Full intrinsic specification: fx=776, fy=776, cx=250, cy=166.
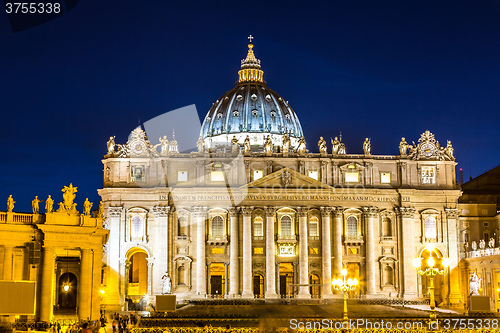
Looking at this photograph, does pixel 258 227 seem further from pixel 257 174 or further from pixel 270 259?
pixel 257 174

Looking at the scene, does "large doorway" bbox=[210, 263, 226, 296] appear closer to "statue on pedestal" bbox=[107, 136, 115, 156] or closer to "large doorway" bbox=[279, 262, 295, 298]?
"large doorway" bbox=[279, 262, 295, 298]

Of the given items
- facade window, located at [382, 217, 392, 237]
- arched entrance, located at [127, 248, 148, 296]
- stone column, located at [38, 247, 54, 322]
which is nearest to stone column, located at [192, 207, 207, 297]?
arched entrance, located at [127, 248, 148, 296]

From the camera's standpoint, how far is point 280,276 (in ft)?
308

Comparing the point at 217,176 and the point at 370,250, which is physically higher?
the point at 217,176

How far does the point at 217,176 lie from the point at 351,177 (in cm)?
1557

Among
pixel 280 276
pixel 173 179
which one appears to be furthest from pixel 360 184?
pixel 173 179

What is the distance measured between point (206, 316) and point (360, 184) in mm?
39022

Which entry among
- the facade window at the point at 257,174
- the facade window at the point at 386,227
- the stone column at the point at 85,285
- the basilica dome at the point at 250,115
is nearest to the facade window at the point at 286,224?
the facade window at the point at 257,174

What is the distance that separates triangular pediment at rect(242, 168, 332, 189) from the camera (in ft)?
288

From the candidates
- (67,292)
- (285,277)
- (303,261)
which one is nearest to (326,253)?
(303,261)

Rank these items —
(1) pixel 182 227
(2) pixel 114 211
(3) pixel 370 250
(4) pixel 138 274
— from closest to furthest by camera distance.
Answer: (2) pixel 114 211 → (3) pixel 370 250 → (1) pixel 182 227 → (4) pixel 138 274

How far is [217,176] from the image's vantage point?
89.2m

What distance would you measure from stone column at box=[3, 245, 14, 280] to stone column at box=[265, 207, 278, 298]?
4223cm

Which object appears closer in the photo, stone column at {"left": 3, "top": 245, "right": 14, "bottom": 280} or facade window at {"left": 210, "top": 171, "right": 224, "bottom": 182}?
stone column at {"left": 3, "top": 245, "right": 14, "bottom": 280}
